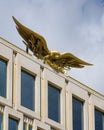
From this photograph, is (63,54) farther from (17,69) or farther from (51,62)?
(17,69)

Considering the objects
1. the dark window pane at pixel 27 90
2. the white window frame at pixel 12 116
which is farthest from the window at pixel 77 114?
the white window frame at pixel 12 116

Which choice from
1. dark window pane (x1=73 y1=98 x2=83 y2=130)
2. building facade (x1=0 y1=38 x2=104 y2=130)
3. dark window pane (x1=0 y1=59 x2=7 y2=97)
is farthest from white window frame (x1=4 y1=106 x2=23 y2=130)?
dark window pane (x1=73 y1=98 x2=83 y2=130)

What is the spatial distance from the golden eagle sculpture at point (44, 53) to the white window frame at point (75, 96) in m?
1.28

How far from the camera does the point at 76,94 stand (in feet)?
247

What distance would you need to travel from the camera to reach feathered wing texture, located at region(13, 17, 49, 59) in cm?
7169

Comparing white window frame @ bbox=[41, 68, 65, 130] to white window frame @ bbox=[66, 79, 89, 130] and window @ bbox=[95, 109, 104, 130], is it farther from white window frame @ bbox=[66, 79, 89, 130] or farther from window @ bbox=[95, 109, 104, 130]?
window @ bbox=[95, 109, 104, 130]

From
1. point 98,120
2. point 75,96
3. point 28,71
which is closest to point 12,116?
point 28,71

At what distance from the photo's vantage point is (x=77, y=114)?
249 ft

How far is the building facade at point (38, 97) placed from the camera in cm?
6850

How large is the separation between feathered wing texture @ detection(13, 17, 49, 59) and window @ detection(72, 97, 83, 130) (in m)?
4.83

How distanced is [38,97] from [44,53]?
11.3 ft

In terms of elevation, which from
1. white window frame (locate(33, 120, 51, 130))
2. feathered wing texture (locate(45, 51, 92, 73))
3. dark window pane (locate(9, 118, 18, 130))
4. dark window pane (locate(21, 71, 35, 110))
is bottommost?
dark window pane (locate(9, 118, 18, 130))

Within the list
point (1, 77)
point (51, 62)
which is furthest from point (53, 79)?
point (1, 77)

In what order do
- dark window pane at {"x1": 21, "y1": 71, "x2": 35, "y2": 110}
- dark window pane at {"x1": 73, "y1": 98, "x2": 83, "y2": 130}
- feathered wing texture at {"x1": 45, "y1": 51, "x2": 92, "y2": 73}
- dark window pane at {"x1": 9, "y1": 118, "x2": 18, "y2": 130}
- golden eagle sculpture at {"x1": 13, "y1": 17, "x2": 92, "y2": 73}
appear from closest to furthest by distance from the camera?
dark window pane at {"x1": 9, "y1": 118, "x2": 18, "y2": 130}, dark window pane at {"x1": 21, "y1": 71, "x2": 35, "y2": 110}, golden eagle sculpture at {"x1": 13, "y1": 17, "x2": 92, "y2": 73}, feathered wing texture at {"x1": 45, "y1": 51, "x2": 92, "y2": 73}, dark window pane at {"x1": 73, "y1": 98, "x2": 83, "y2": 130}
